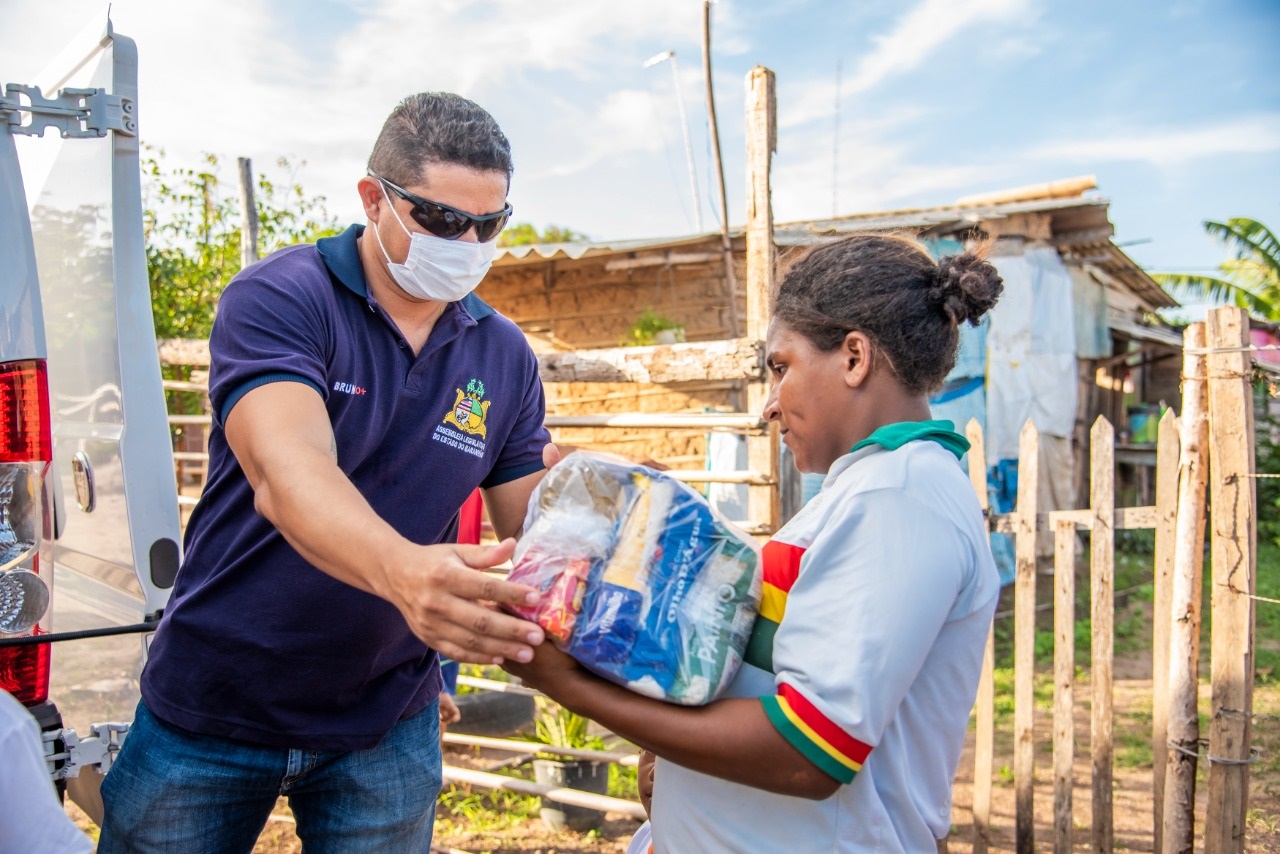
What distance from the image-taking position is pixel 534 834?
5133 millimetres

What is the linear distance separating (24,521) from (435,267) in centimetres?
103

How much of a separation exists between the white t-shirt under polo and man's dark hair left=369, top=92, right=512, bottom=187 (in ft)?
3.53

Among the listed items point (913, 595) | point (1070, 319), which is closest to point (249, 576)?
point (913, 595)

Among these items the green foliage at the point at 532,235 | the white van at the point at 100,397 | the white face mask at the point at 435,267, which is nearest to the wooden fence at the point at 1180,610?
the white face mask at the point at 435,267

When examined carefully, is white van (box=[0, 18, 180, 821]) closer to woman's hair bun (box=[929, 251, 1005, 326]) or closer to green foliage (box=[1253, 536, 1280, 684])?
woman's hair bun (box=[929, 251, 1005, 326])

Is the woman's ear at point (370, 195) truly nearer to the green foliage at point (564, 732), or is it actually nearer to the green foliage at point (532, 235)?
the green foliage at point (564, 732)

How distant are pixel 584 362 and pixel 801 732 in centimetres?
457

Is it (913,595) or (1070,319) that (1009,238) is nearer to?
(1070,319)

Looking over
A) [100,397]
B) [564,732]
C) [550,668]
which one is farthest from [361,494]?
[564,732]

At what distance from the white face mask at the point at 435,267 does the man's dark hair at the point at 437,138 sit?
106 mm

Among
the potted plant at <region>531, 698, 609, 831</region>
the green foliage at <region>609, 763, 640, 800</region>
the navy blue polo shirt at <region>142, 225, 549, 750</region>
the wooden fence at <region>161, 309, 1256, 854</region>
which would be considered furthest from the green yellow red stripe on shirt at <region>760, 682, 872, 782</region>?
the green foliage at <region>609, 763, 640, 800</region>

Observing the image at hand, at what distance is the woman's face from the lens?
1.58 m

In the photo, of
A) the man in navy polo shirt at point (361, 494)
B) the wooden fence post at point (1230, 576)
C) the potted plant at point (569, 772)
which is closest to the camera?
the man in navy polo shirt at point (361, 494)

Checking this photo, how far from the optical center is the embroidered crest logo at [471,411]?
215cm
